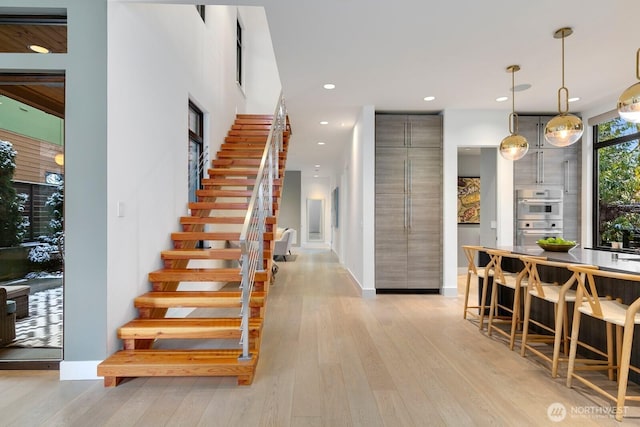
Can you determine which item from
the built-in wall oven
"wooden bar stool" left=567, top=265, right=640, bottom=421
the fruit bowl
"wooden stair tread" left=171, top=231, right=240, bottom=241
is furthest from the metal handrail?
the built-in wall oven

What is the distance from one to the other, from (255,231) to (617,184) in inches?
221

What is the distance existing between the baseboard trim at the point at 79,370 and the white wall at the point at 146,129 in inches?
6.9

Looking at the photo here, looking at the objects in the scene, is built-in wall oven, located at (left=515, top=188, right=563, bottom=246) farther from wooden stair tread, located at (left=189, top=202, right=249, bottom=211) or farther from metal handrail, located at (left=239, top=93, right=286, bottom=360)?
wooden stair tread, located at (left=189, top=202, right=249, bottom=211)

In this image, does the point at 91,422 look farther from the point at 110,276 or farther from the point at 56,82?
the point at 56,82

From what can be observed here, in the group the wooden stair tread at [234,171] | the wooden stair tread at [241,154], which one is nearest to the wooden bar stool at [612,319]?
the wooden stair tread at [234,171]

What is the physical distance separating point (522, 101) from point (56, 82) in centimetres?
576

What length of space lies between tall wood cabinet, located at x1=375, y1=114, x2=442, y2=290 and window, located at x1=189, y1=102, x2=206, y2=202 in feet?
9.32

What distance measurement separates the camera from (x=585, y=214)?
5.56m

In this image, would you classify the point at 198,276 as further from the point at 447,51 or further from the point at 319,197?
the point at 319,197

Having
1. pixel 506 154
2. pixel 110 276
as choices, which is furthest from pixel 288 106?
pixel 110 276

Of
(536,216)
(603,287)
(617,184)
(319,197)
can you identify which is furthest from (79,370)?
(319,197)

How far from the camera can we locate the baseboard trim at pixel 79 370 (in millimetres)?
2705

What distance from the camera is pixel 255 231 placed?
136 inches

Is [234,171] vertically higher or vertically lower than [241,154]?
lower
